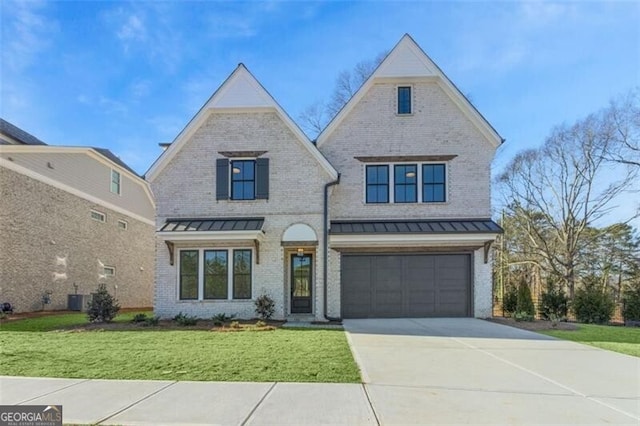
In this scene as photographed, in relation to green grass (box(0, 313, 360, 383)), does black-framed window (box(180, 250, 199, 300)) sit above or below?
above

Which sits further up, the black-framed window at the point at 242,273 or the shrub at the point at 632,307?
the black-framed window at the point at 242,273

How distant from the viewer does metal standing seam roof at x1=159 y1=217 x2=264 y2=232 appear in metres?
13.5

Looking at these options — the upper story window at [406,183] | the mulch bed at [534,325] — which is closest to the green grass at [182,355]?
the mulch bed at [534,325]

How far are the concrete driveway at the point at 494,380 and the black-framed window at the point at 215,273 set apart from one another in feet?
18.8

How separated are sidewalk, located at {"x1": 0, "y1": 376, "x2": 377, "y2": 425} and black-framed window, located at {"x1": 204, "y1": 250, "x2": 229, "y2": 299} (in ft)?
27.1

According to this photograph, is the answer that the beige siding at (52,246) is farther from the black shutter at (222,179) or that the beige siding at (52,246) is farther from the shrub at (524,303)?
the shrub at (524,303)

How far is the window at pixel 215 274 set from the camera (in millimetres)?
14062

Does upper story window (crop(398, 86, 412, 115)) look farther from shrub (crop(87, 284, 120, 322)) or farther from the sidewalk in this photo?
the sidewalk

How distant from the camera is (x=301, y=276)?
15.0m

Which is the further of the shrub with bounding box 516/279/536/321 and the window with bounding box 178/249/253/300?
the shrub with bounding box 516/279/536/321

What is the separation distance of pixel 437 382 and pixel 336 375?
144cm

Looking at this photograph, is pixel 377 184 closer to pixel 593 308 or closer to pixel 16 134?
pixel 593 308

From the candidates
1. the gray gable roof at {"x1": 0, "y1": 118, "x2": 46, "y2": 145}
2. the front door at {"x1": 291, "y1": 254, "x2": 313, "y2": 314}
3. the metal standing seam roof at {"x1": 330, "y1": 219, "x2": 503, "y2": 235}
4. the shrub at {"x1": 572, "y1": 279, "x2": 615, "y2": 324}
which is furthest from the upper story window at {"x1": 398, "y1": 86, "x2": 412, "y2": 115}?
the gray gable roof at {"x1": 0, "y1": 118, "x2": 46, "y2": 145}

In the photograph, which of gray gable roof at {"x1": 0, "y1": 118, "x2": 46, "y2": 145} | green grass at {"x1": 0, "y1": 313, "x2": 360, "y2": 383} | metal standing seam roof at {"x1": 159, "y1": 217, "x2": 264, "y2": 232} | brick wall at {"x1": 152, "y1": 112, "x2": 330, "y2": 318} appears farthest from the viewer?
gray gable roof at {"x1": 0, "y1": 118, "x2": 46, "y2": 145}
